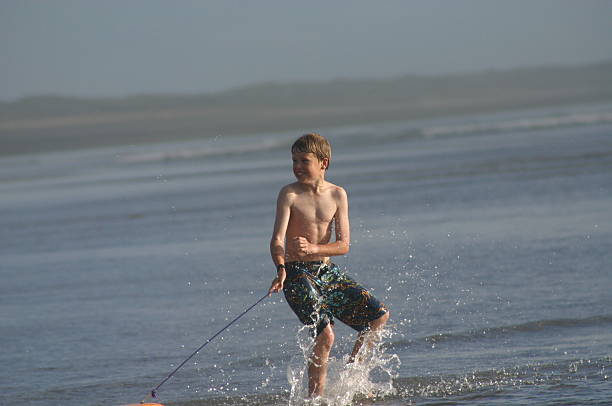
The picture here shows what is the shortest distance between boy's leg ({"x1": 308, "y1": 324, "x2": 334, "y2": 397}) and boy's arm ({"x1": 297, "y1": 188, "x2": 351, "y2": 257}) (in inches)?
17.6

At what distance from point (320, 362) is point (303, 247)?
77 cm

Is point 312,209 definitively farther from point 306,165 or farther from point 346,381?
point 346,381

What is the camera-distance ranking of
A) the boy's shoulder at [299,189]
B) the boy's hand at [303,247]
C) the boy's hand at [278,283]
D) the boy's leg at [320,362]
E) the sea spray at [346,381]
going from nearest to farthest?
the boy's hand at [278,283]
the boy's hand at [303,247]
the boy's shoulder at [299,189]
the boy's leg at [320,362]
the sea spray at [346,381]

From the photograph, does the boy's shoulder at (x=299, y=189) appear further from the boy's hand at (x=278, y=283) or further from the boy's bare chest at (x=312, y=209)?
the boy's hand at (x=278, y=283)

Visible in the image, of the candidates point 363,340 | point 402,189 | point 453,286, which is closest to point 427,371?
point 363,340

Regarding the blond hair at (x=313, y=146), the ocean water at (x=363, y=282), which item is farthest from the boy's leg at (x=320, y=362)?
the blond hair at (x=313, y=146)

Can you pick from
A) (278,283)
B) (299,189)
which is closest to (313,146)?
(299,189)

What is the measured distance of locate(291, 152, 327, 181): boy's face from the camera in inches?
224

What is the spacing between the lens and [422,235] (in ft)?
38.9

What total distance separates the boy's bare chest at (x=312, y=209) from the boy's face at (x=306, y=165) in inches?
4.9

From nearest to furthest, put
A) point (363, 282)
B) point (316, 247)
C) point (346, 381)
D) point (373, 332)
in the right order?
point (316, 247) < point (373, 332) < point (346, 381) < point (363, 282)

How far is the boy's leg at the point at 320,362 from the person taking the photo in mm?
5859

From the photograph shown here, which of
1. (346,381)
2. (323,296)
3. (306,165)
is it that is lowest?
(346,381)

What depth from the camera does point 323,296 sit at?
5816mm
